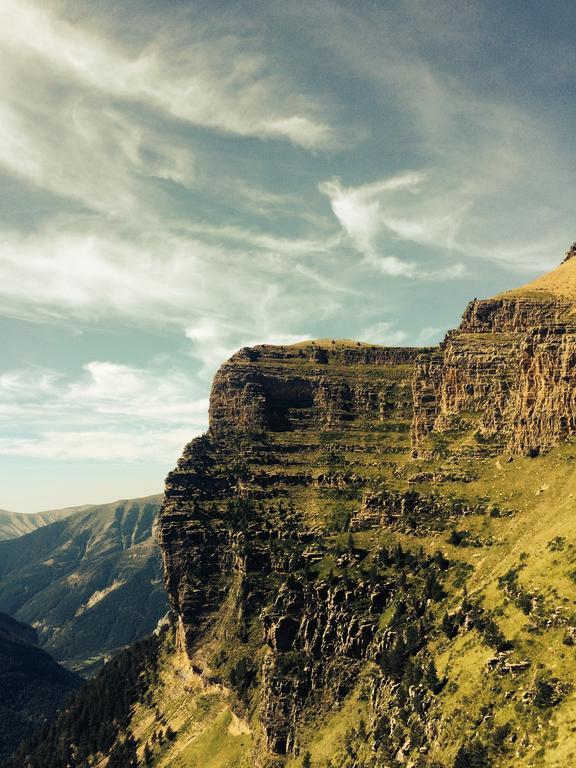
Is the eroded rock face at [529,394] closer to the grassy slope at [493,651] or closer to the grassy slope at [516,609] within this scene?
the grassy slope at [493,651]

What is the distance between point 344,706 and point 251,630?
6109cm

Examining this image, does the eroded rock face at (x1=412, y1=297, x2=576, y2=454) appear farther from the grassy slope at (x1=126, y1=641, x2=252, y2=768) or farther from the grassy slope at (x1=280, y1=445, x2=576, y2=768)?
the grassy slope at (x1=126, y1=641, x2=252, y2=768)

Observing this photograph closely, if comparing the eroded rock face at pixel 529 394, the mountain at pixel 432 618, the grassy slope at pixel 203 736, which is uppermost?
the eroded rock face at pixel 529 394

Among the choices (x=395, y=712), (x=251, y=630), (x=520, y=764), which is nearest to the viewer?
(x=520, y=764)

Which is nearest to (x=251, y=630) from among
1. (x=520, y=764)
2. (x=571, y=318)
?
(x=520, y=764)

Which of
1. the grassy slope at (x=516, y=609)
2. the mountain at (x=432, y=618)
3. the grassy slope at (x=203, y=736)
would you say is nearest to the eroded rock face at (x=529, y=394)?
the mountain at (x=432, y=618)

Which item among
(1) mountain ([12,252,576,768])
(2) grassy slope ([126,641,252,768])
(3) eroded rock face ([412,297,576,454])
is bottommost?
(2) grassy slope ([126,641,252,768])

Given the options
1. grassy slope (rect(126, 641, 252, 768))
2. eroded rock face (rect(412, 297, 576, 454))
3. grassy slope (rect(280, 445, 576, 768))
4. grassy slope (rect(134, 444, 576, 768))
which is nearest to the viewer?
grassy slope (rect(280, 445, 576, 768))

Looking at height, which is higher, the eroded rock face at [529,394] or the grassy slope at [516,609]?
the eroded rock face at [529,394]

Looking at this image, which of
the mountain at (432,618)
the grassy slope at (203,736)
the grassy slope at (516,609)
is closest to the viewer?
the grassy slope at (516,609)

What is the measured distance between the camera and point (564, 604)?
9606cm

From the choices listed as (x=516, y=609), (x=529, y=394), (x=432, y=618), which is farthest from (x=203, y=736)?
(x=529, y=394)

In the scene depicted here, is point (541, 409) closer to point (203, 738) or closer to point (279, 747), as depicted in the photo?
point (279, 747)

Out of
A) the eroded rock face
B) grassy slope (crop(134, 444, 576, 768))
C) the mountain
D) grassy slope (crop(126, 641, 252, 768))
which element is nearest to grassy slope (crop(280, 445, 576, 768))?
grassy slope (crop(134, 444, 576, 768))
